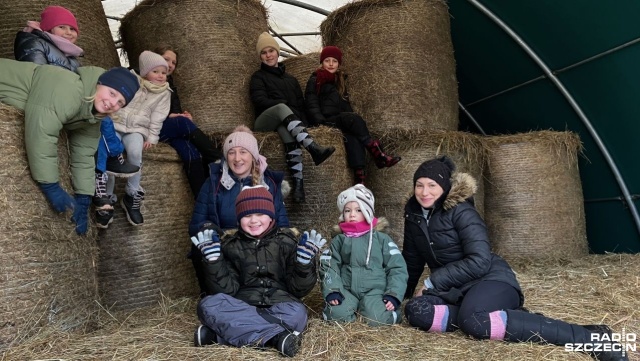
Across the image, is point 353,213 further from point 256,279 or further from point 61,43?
point 61,43

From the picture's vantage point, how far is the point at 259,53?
482 centimetres

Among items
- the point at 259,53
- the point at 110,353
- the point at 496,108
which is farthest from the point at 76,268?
the point at 496,108

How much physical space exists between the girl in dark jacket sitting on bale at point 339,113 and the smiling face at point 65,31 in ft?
6.69

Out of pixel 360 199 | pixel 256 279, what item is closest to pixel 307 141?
pixel 360 199

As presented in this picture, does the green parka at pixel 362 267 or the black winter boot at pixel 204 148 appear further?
the black winter boot at pixel 204 148

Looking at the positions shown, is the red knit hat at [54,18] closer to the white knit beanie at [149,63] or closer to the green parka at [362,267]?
the white knit beanie at [149,63]

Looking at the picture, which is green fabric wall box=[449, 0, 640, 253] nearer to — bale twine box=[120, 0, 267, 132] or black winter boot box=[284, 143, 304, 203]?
bale twine box=[120, 0, 267, 132]

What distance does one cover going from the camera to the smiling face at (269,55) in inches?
186

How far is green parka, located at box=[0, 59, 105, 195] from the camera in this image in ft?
8.09

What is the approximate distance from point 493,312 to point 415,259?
0.70 metres

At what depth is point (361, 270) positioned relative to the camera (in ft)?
9.90

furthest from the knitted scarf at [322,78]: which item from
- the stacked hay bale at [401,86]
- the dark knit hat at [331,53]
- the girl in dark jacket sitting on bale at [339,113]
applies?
the stacked hay bale at [401,86]

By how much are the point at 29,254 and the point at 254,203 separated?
40.6 inches

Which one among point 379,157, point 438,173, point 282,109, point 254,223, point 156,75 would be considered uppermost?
point 156,75
